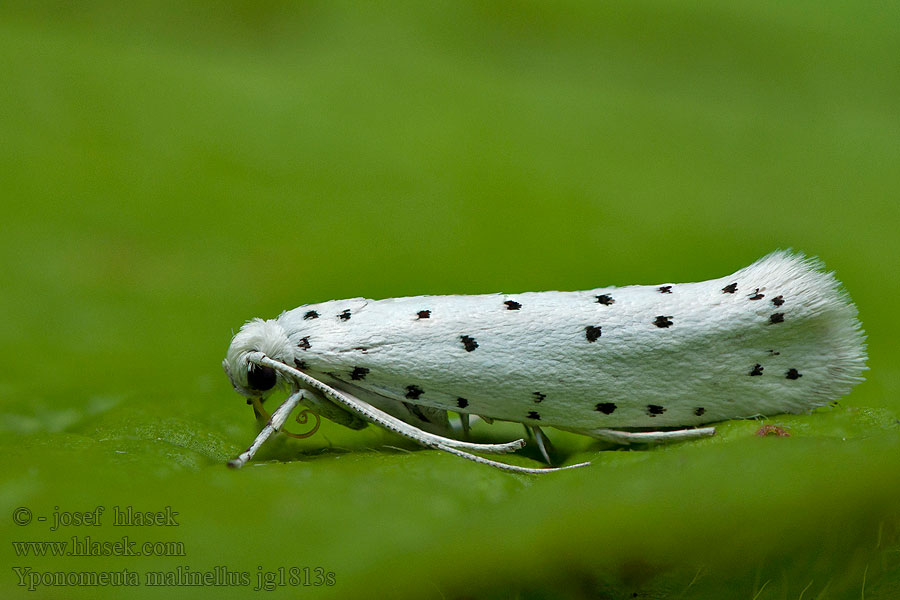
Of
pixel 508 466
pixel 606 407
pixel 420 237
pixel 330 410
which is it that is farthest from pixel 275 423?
pixel 420 237

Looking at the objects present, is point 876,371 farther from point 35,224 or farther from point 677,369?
point 35,224

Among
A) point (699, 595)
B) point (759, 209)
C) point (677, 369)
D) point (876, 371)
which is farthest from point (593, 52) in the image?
point (699, 595)

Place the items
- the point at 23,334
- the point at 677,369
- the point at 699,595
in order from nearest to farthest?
the point at 699,595 → the point at 677,369 → the point at 23,334

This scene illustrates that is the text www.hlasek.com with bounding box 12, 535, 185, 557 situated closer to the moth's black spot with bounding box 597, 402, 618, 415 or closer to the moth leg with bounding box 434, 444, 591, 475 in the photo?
the moth leg with bounding box 434, 444, 591, 475

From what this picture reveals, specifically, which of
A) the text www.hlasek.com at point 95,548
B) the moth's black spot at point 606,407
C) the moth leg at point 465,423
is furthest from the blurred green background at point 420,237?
the moth leg at point 465,423

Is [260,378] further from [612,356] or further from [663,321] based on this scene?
[663,321]

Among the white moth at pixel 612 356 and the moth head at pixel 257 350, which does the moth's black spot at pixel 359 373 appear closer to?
the white moth at pixel 612 356
